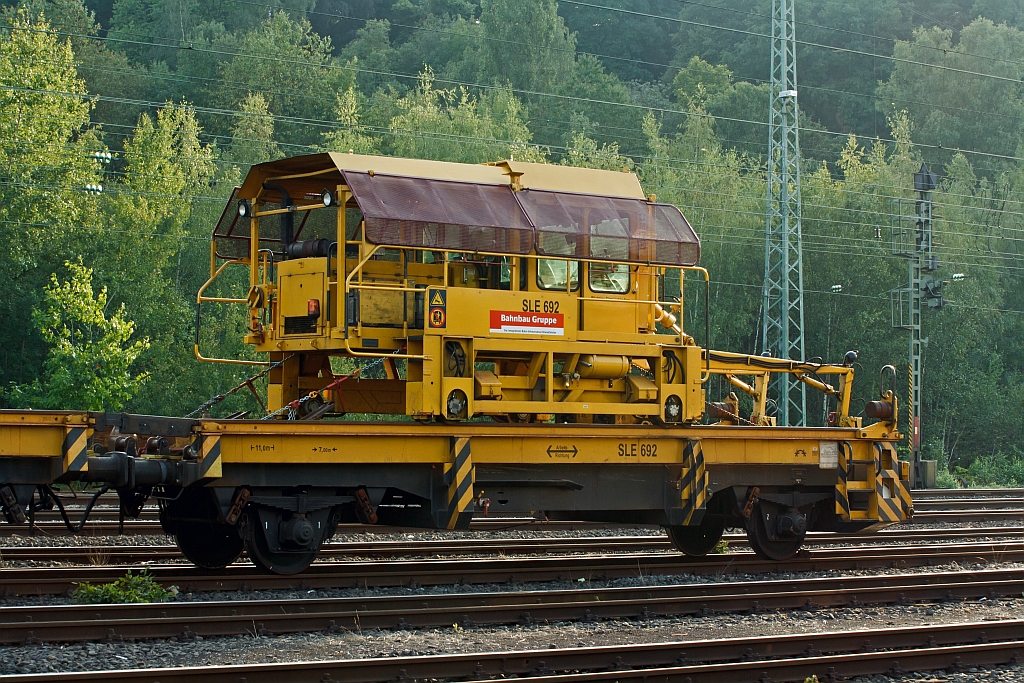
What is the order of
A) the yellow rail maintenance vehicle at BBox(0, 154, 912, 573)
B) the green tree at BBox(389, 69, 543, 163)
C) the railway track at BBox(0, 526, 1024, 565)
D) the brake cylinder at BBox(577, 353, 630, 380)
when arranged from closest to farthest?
the yellow rail maintenance vehicle at BBox(0, 154, 912, 573) < the brake cylinder at BBox(577, 353, 630, 380) < the railway track at BBox(0, 526, 1024, 565) < the green tree at BBox(389, 69, 543, 163)

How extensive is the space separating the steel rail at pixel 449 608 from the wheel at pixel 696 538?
1.99 meters

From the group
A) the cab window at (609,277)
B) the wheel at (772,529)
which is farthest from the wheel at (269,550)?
the wheel at (772,529)

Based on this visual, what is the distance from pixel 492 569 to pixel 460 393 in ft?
7.62

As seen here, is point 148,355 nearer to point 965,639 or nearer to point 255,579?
point 255,579

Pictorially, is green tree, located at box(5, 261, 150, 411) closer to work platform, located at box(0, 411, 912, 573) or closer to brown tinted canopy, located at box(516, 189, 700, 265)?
work platform, located at box(0, 411, 912, 573)

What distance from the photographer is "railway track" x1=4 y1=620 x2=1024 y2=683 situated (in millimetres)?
7703

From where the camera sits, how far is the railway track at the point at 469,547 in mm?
13156

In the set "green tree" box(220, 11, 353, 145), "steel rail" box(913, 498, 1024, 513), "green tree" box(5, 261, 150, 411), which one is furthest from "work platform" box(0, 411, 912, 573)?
"green tree" box(220, 11, 353, 145)

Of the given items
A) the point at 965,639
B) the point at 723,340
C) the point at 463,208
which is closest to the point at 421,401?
the point at 463,208

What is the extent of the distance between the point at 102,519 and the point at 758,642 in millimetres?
11039

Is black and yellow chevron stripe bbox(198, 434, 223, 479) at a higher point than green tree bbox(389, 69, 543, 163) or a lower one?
lower

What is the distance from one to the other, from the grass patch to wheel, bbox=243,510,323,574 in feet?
2.82

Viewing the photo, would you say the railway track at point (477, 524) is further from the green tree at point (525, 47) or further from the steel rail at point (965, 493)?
the green tree at point (525, 47)

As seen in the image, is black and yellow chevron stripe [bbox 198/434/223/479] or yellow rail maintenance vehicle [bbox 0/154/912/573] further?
yellow rail maintenance vehicle [bbox 0/154/912/573]
